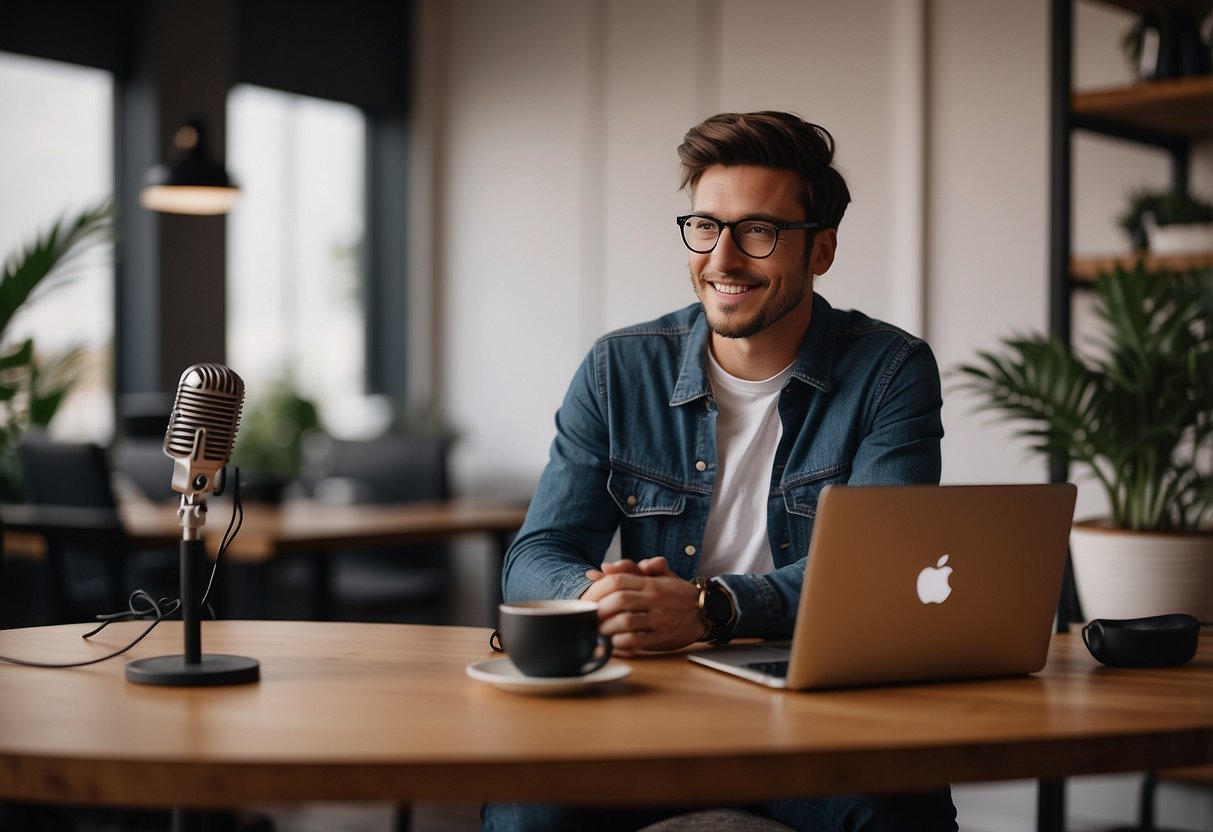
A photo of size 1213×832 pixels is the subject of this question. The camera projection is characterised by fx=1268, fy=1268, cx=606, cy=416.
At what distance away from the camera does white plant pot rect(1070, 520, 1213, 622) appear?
2117 mm

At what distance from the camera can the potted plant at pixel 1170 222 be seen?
286 centimetres

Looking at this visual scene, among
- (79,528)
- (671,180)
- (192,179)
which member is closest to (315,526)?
(79,528)

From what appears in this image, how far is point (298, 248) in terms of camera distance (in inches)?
209

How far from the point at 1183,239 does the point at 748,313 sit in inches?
66.2

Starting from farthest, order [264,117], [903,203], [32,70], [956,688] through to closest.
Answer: [264,117] < [32,70] < [903,203] < [956,688]

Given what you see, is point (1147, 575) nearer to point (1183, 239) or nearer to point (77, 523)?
point (1183, 239)

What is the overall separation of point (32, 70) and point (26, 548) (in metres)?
1.94

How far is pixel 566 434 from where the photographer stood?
5.71ft

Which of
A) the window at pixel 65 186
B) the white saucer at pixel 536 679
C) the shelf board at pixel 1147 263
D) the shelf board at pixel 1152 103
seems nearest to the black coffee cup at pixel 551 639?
the white saucer at pixel 536 679

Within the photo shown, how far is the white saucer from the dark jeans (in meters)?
0.27

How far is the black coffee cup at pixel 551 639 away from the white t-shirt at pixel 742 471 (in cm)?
57

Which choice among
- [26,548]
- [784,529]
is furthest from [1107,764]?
[26,548]

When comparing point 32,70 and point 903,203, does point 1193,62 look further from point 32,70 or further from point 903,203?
point 32,70

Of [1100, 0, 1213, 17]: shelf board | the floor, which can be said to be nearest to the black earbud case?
[1100, 0, 1213, 17]: shelf board
